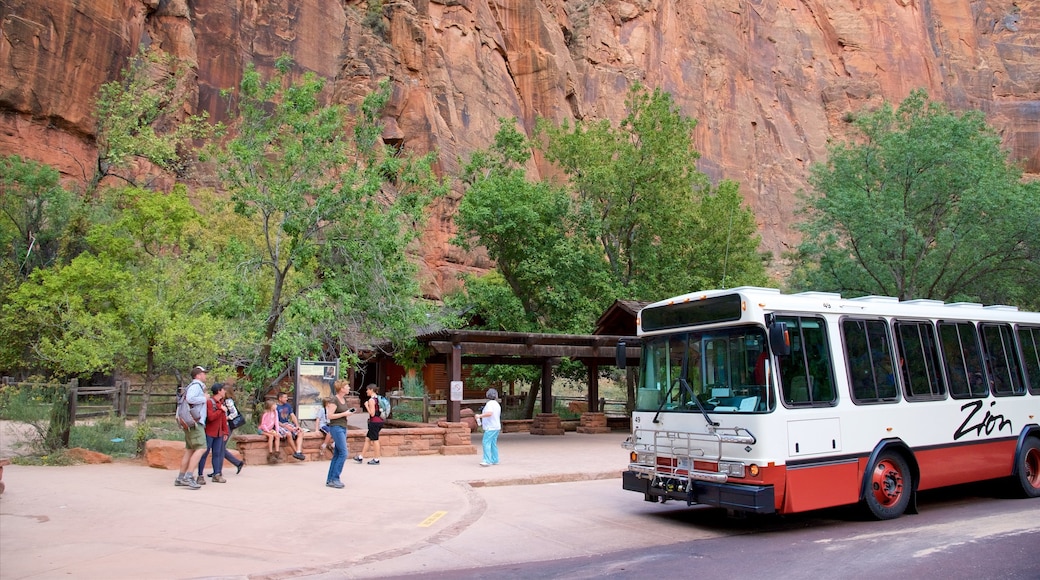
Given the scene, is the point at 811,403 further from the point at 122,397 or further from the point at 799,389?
the point at 122,397

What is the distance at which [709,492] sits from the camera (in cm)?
817

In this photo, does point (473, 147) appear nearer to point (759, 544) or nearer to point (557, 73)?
point (557, 73)

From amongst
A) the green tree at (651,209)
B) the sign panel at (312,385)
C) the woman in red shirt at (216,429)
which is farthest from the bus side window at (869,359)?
the green tree at (651,209)

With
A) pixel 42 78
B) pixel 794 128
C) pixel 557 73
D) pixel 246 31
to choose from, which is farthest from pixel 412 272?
pixel 794 128

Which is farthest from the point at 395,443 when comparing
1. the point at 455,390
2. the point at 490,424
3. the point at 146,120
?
the point at 146,120

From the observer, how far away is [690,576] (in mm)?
6426

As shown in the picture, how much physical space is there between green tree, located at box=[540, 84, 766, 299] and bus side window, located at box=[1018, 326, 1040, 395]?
1438 centimetres

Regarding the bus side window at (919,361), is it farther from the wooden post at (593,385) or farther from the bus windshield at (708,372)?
the wooden post at (593,385)

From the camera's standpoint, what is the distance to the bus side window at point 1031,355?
11094 mm

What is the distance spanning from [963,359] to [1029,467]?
2.55 m

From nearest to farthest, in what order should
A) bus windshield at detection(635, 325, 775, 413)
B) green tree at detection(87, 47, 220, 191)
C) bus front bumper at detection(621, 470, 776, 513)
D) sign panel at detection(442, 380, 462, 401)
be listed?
bus front bumper at detection(621, 470, 776, 513)
bus windshield at detection(635, 325, 775, 413)
sign panel at detection(442, 380, 462, 401)
green tree at detection(87, 47, 220, 191)

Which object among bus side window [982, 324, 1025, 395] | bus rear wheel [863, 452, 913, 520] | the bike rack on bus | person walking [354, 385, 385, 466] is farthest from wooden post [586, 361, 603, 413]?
bus rear wheel [863, 452, 913, 520]

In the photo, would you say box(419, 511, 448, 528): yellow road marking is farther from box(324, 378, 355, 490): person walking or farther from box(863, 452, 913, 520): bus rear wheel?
box(863, 452, 913, 520): bus rear wheel

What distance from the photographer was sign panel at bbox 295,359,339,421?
14.8 m
